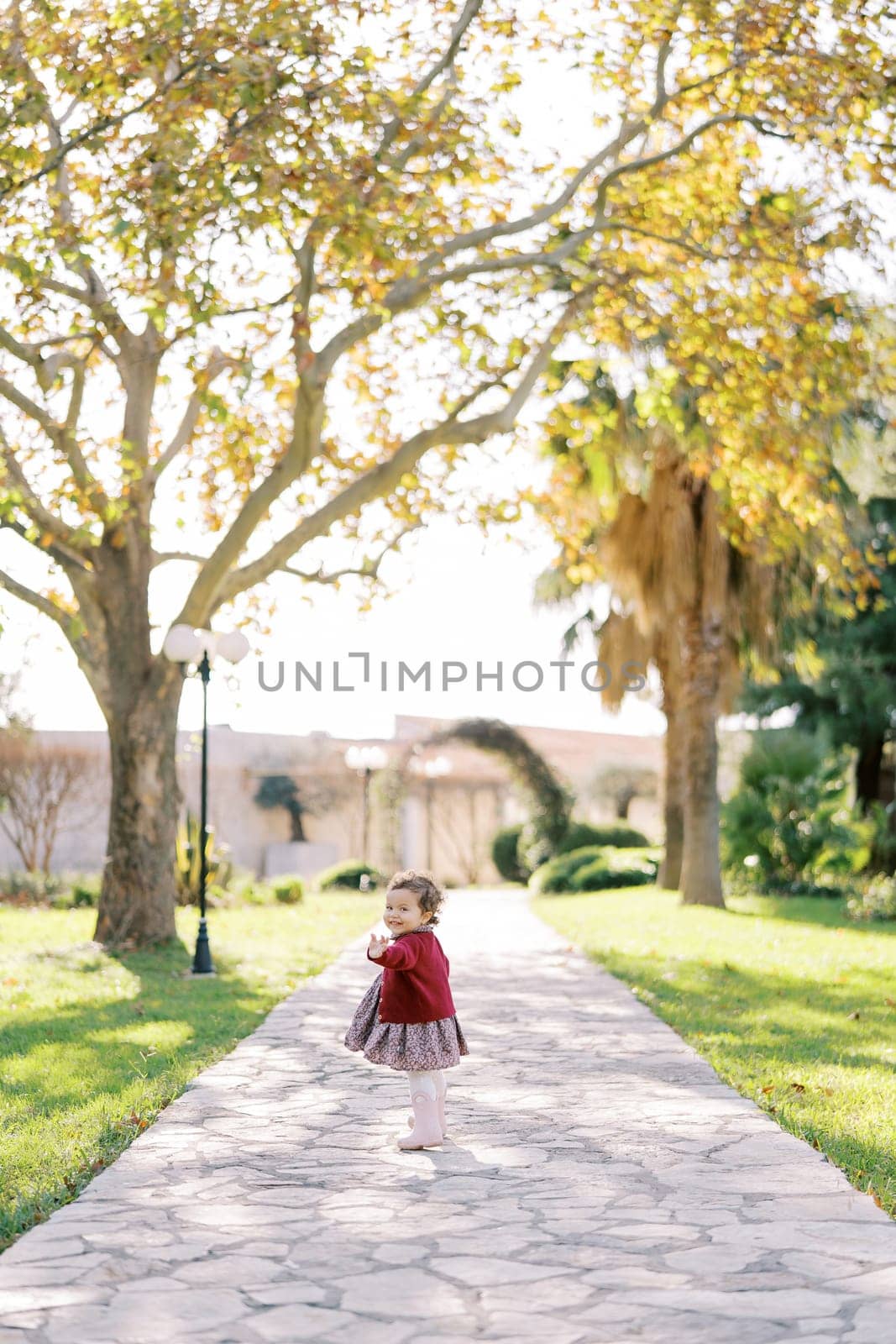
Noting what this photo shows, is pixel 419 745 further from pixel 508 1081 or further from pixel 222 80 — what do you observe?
pixel 508 1081

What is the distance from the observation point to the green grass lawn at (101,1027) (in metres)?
5.43

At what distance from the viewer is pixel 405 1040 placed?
5879 millimetres

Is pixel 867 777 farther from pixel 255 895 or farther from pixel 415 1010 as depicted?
pixel 415 1010

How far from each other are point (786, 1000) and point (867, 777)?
18838mm

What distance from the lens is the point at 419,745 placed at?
94.7 feet

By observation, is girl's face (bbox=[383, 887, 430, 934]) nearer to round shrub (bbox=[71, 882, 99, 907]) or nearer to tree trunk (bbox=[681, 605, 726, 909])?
tree trunk (bbox=[681, 605, 726, 909])

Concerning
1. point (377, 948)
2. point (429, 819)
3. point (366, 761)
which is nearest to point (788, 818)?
point (366, 761)

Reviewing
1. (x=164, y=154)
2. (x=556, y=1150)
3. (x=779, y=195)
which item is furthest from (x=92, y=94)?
(x=556, y=1150)

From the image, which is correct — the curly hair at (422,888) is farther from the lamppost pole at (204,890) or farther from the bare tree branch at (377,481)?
the bare tree branch at (377,481)

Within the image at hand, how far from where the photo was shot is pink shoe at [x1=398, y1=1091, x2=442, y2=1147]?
5668 mm

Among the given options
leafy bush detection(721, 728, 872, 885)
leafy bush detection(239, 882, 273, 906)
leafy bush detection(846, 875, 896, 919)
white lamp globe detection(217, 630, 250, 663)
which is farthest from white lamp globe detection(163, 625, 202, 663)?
leafy bush detection(721, 728, 872, 885)

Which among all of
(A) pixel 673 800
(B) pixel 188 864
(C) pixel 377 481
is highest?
(C) pixel 377 481

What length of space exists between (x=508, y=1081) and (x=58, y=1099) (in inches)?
87.3

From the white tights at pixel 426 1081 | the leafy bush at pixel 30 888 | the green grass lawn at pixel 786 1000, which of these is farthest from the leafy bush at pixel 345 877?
the white tights at pixel 426 1081
